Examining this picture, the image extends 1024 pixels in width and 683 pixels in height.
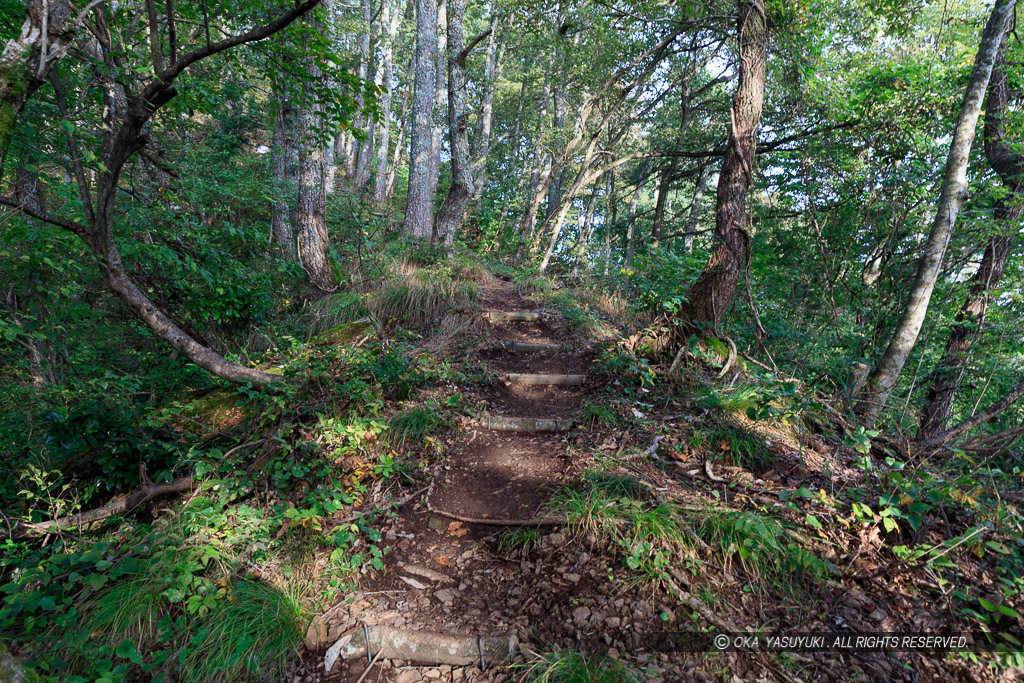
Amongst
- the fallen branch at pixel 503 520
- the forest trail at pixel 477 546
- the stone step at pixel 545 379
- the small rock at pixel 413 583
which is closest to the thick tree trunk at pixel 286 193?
the stone step at pixel 545 379

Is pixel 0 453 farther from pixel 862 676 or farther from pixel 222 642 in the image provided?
pixel 862 676

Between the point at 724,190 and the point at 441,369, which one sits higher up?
the point at 724,190

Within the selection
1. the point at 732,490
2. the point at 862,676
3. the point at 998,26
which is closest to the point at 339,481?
the point at 732,490

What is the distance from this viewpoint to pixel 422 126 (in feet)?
29.6

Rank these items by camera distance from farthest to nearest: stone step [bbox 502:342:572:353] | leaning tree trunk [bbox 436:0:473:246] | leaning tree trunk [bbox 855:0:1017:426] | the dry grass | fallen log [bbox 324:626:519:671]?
leaning tree trunk [bbox 436:0:473:246], the dry grass, stone step [bbox 502:342:572:353], leaning tree trunk [bbox 855:0:1017:426], fallen log [bbox 324:626:519:671]

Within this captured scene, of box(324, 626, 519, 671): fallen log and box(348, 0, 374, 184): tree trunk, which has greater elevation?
box(348, 0, 374, 184): tree trunk

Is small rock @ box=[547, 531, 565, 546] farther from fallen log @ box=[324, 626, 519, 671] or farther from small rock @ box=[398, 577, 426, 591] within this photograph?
small rock @ box=[398, 577, 426, 591]

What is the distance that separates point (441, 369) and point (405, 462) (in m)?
1.34

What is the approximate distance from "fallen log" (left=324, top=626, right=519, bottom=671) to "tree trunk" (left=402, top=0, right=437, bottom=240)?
685 centimetres

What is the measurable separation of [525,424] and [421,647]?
6.97ft

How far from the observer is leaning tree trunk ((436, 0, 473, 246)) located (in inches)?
316

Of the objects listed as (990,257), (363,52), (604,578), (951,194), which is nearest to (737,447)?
(604,578)

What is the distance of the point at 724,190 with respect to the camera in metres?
4.65

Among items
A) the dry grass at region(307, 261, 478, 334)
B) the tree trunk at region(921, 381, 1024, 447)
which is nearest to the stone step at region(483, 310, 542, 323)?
the dry grass at region(307, 261, 478, 334)
